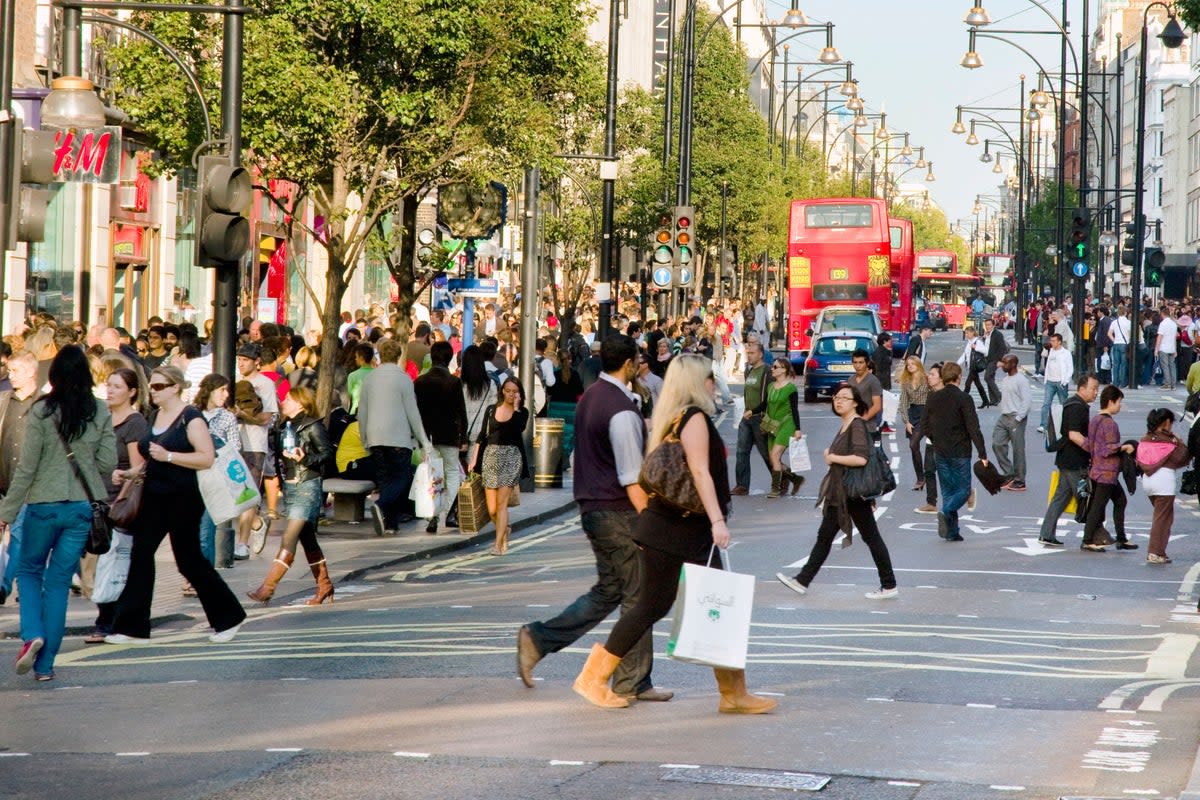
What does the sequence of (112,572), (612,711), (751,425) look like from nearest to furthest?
1. (612,711)
2. (112,572)
3. (751,425)

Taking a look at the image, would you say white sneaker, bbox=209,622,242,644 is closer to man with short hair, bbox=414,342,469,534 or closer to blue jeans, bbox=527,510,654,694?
blue jeans, bbox=527,510,654,694

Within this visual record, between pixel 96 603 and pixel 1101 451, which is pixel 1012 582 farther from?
pixel 96 603

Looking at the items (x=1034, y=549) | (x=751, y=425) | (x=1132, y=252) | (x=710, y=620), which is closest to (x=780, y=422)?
(x=751, y=425)

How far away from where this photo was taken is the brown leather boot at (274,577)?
558 inches

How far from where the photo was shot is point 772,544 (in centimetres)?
1923

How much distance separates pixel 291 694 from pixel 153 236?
27.3m

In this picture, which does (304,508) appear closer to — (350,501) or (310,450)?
(310,450)

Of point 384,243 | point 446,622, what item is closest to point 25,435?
point 446,622

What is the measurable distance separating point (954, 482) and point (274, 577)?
8.28m

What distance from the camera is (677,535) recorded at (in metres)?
9.79

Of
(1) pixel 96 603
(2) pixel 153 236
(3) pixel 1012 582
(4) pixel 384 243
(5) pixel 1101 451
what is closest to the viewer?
(1) pixel 96 603

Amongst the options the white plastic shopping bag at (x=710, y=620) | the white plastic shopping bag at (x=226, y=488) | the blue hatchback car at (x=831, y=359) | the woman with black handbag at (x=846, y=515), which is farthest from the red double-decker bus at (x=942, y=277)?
the white plastic shopping bag at (x=710, y=620)

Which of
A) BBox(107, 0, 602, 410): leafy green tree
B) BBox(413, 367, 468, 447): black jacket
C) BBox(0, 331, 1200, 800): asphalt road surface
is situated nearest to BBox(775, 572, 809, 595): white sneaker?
BBox(0, 331, 1200, 800): asphalt road surface

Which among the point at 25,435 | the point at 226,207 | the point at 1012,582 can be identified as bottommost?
the point at 1012,582
